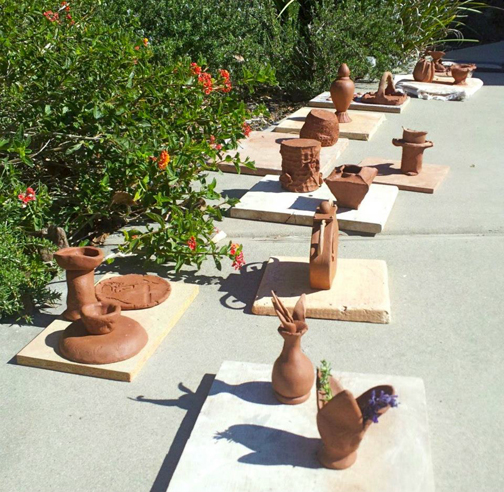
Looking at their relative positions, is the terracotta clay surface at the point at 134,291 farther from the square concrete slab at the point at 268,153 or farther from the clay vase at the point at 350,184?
the square concrete slab at the point at 268,153

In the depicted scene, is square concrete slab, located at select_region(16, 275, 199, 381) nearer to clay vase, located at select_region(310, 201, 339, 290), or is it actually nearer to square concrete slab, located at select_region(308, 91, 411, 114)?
clay vase, located at select_region(310, 201, 339, 290)

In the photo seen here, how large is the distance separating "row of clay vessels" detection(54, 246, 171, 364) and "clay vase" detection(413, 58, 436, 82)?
730 cm

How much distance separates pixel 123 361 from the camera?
3.45 metres

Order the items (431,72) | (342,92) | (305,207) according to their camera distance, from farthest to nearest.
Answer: (431,72) < (342,92) < (305,207)

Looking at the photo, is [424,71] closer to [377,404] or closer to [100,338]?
[100,338]

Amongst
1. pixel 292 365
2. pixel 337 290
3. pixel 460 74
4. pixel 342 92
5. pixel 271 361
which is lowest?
pixel 271 361

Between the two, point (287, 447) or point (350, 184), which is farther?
point (350, 184)

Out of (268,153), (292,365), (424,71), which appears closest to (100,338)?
(292,365)

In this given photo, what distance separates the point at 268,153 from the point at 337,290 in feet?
10.1

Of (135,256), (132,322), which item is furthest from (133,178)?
(132,322)

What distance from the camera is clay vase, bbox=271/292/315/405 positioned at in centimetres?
297

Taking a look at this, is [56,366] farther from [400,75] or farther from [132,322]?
[400,75]

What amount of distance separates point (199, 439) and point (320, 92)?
7806 mm

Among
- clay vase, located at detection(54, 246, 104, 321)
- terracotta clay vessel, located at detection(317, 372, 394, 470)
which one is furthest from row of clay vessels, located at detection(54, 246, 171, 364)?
terracotta clay vessel, located at detection(317, 372, 394, 470)
